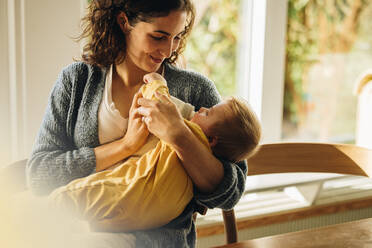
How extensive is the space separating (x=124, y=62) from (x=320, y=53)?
154 cm

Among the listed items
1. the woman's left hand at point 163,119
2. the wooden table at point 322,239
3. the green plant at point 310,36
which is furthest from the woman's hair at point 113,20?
the green plant at point 310,36

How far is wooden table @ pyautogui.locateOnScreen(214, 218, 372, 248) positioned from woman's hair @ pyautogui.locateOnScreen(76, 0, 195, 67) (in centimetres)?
59

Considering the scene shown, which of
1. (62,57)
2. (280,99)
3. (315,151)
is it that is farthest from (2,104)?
(280,99)

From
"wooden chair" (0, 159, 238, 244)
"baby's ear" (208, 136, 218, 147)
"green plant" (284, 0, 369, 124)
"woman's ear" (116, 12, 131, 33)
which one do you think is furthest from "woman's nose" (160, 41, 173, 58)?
"green plant" (284, 0, 369, 124)

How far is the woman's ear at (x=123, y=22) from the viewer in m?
1.19

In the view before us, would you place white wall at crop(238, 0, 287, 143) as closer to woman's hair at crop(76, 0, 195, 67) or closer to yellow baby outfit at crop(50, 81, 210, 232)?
woman's hair at crop(76, 0, 195, 67)

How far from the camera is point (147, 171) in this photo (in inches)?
40.6

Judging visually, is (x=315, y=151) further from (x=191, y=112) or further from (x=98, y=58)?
(x=98, y=58)

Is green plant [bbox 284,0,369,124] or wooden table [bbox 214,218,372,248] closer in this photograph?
wooden table [bbox 214,218,372,248]

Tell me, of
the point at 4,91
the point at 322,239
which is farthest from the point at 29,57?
the point at 322,239

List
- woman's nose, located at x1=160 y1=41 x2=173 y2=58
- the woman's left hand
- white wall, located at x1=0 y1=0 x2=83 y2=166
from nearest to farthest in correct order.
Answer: the woman's left hand → woman's nose, located at x1=160 y1=41 x2=173 y2=58 → white wall, located at x1=0 y1=0 x2=83 y2=166

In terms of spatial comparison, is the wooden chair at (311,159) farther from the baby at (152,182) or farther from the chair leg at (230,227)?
the baby at (152,182)

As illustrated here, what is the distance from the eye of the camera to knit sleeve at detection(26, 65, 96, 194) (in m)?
1.14

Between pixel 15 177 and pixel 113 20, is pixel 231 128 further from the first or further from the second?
pixel 15 177
